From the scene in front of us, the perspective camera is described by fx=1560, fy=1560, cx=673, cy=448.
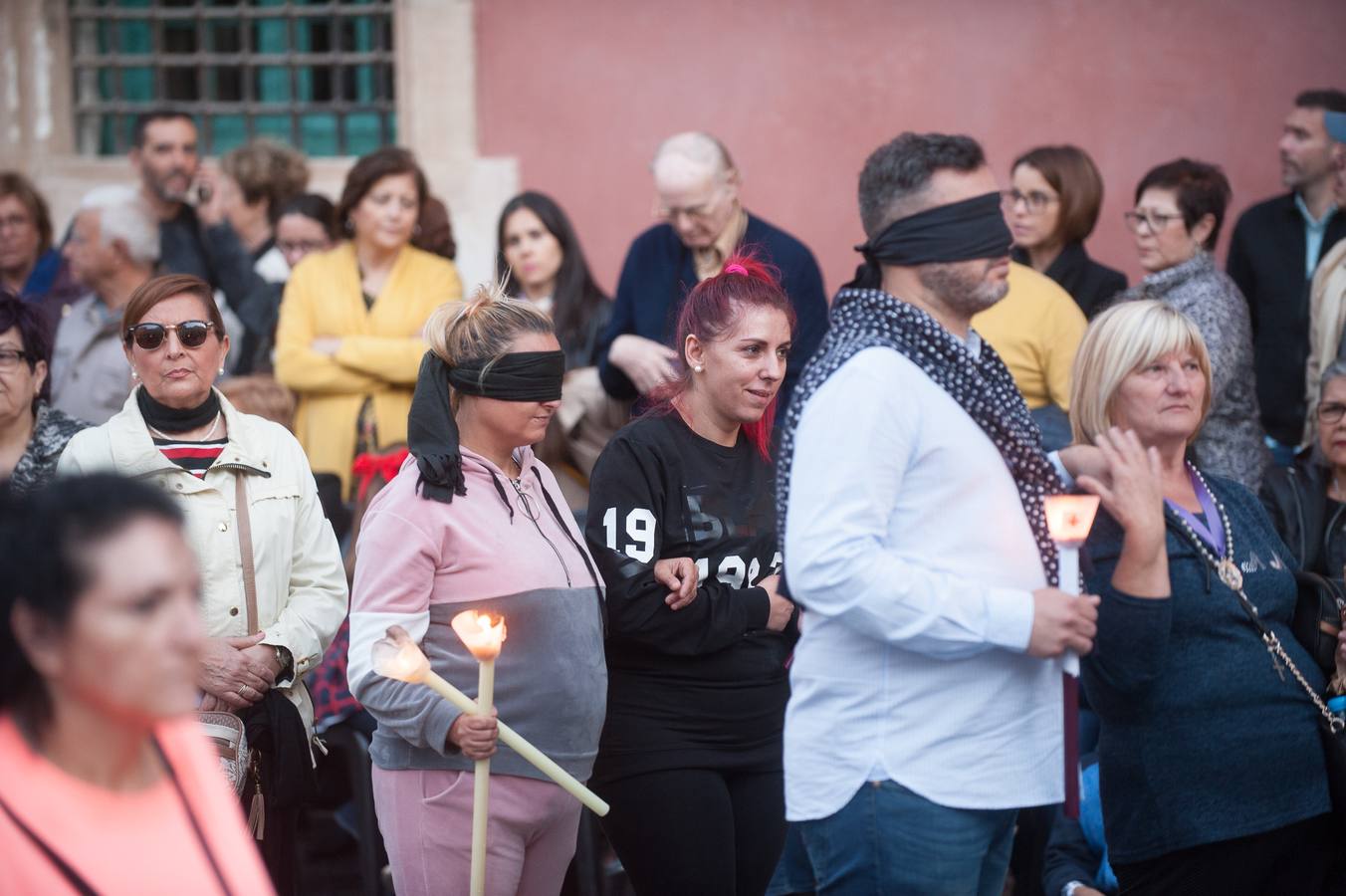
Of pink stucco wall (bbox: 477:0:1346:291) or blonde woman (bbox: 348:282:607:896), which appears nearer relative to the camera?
blonde woman (bbox: 348:282:607:896)

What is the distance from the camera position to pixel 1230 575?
347 cm

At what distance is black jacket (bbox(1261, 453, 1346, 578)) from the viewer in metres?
4.58

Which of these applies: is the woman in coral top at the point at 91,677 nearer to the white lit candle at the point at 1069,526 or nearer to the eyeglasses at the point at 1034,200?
the white lit candle at the point at 1069,526

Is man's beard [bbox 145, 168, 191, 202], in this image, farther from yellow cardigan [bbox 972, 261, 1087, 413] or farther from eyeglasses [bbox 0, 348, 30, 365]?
yellow cardigan [bbox 972, 261, 1087, 413]

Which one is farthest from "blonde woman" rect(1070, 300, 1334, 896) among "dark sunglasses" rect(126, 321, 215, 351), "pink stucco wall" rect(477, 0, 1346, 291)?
"pink stucco wall" rect(477, 0, 1346, 291)

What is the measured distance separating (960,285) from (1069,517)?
49 cm

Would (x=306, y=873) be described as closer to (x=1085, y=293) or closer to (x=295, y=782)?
(x=295, y=782)

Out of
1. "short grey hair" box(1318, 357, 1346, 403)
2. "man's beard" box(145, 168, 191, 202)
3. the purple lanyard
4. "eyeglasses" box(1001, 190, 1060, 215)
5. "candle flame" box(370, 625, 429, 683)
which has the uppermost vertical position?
"man's beard" box(145, 168, 191, 202)

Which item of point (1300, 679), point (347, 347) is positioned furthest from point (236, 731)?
point (347, 347)

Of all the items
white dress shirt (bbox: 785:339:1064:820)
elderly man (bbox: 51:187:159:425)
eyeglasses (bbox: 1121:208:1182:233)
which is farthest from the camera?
elderly man (bbox: 51:187:159:425)

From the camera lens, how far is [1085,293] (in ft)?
20.1

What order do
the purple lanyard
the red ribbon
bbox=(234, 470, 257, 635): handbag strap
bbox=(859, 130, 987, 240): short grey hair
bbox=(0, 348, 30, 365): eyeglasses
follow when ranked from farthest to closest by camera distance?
1. the red ribbon
2. bbox=(0, 348, 30, 365): eyeglasses
3. bbox=(234, 470, 257, 635): handbag strap
4. the purple lanyard
5. bbox=(859, 130, 987, 240): short grey hair

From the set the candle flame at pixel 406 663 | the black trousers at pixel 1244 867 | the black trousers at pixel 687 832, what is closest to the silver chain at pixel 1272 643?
the black trousers at pixel 1244 867

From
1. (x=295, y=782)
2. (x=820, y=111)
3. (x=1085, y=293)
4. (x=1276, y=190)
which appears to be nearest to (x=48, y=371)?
(x=295, y=782)
